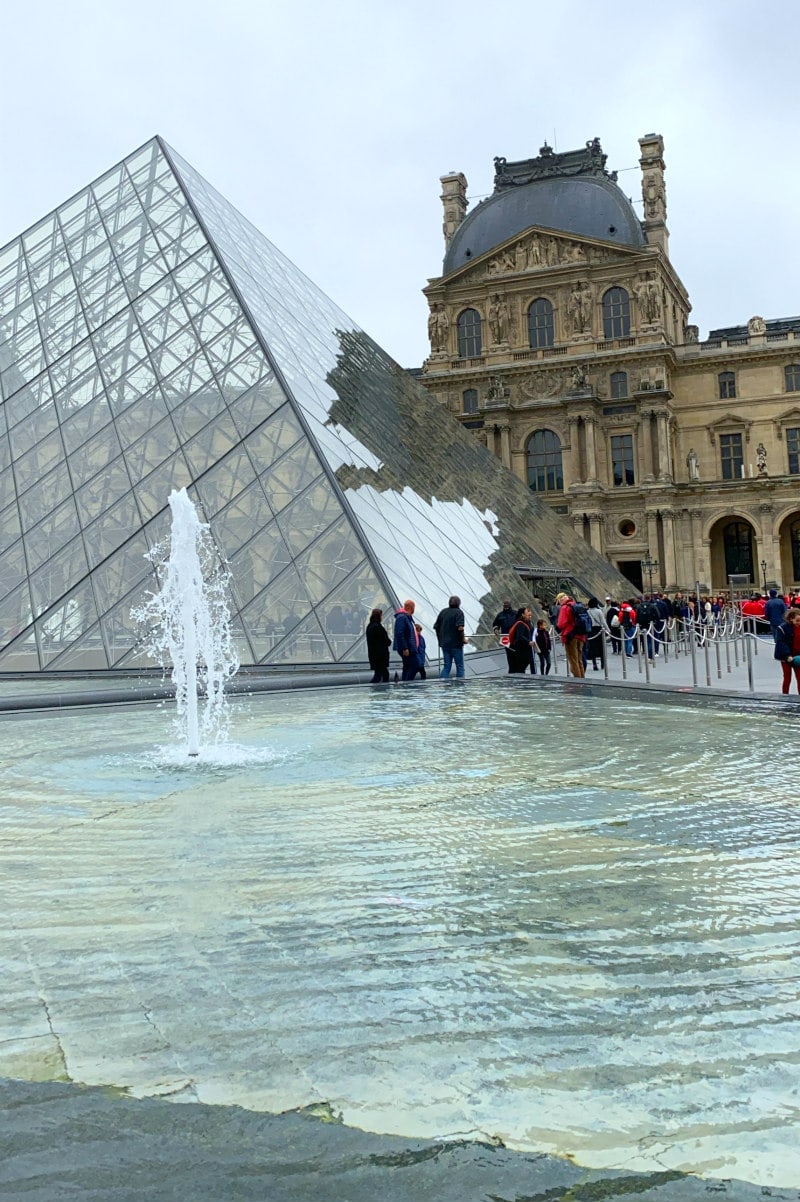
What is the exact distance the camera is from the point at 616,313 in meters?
46.5

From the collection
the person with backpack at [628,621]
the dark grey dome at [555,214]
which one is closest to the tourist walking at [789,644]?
the person with backpack at [628,621]

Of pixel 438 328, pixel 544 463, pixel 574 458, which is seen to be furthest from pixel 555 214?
pixel 574 458

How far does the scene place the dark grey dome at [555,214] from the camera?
160 ft

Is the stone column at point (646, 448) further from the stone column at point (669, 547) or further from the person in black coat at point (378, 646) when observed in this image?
the person in black coat at point (378, 646)

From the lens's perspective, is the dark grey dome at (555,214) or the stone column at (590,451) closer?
the stone column at (590,451)

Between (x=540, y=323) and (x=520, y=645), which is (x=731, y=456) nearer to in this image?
(x=540, y=323)

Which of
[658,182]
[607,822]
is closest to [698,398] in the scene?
[658,182]

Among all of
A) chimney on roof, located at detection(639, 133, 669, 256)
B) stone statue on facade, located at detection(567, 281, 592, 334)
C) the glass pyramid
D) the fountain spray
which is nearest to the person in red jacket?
the glass pyramid

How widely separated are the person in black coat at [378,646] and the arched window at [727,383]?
1558 inches

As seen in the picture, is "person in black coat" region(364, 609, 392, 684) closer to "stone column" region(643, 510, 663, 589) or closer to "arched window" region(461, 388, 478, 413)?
"stone column" region(643, 510, 663, 589)

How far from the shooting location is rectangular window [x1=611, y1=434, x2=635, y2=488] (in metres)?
46.3

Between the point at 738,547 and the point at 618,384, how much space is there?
31.0ft

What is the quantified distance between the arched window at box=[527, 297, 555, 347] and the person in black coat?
3783 cm

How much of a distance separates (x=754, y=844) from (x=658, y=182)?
2064 inches
